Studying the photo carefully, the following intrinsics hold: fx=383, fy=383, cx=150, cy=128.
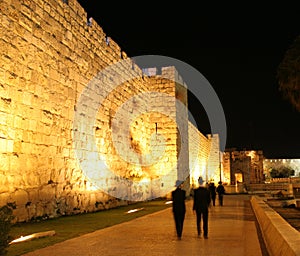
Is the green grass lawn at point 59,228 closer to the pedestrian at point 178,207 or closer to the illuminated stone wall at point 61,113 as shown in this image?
the illuminated stone wall at point 61,113

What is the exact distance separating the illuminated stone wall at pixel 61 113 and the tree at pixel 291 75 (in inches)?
225

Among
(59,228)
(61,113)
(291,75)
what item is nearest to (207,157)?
Answer: (291,75)

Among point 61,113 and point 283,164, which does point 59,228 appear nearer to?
point 61,113

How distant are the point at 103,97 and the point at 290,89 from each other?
711 centimetres

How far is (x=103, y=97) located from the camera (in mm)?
12305

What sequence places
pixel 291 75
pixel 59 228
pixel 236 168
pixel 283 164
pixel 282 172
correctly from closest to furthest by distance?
pixel 59 228, pixel 291 75, pixel 236 168, pixel 282 172, pixel 283 164

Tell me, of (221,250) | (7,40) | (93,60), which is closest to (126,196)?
(93,60)

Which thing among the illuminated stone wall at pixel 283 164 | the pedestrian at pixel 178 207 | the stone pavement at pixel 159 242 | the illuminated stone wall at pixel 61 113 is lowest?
the stone pavement at pixel 159 242

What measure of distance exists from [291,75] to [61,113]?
28.8 feet

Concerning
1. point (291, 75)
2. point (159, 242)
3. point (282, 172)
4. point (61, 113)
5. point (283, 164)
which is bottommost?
point (159, 242)

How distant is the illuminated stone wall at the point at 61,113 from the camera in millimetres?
7656

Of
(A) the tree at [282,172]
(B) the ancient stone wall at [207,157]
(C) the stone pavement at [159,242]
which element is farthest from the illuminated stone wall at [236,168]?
(C) the stone pavement at [159,242]

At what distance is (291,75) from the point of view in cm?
1402

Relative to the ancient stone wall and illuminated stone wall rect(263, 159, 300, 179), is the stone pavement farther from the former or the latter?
illuminated stone wall rect(263, 159, 300, 179)
